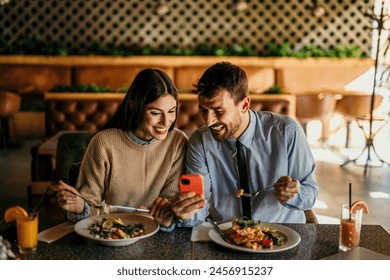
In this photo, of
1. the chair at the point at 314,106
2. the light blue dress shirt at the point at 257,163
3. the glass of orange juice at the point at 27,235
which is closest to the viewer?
the glass of orange juice at the point at 27,235

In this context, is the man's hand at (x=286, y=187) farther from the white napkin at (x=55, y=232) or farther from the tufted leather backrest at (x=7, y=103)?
the tufted leather backrest at (x=7, y=103)

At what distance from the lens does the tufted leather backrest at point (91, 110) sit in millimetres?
3766

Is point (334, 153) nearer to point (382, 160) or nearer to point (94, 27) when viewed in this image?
point (382, 160)

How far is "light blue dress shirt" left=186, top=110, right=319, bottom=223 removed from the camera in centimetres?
172

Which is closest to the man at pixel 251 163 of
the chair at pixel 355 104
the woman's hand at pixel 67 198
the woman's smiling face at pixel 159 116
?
the woman's smiling face at pixel 159 116

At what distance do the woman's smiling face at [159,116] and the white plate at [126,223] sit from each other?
27 centimetres

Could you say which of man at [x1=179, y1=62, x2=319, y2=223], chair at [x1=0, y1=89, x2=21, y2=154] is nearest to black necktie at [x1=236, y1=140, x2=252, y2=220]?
man at [x1=179, y1=62, x2=319, y2=223]

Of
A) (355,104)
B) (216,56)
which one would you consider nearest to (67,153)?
(355,104)

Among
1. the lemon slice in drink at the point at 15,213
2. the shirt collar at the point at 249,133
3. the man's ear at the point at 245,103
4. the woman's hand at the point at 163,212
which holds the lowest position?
the woman's hand at the point at 163,212

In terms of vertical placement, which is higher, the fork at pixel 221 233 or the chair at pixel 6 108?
the fork at pixel 221 233

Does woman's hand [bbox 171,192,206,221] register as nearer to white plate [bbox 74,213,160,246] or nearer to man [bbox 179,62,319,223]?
white plate [bbox 74,213,160,246]
